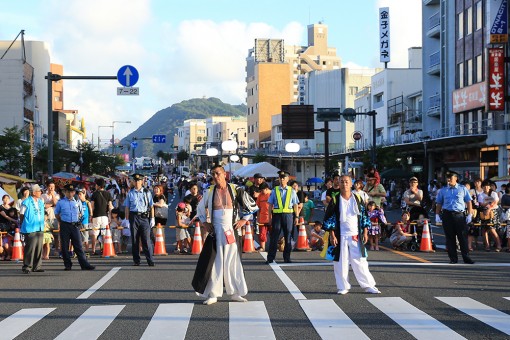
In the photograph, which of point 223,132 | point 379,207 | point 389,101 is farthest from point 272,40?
point 379,207

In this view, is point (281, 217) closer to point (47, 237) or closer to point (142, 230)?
point (142, 230)

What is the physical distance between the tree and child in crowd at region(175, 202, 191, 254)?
29890 millimetres

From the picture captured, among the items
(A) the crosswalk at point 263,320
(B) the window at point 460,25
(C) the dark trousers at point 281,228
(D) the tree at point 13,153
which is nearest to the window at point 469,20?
(B) the window at point 460,25

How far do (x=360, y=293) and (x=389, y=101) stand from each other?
61.1 metres

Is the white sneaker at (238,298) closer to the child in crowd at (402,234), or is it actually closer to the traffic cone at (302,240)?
the traffic cone at (302,240)

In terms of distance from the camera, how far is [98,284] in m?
12.5

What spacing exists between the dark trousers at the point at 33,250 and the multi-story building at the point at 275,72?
98262 millimetres

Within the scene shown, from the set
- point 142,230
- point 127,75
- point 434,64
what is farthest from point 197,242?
point 434,64

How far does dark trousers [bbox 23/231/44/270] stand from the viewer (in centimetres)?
1434

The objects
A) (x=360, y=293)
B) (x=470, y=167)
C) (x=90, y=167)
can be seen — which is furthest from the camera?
(x=90, y=167)

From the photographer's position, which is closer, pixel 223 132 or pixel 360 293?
pixel 360 293

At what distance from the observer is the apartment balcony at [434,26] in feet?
177

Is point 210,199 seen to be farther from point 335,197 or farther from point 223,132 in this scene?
point 223,132

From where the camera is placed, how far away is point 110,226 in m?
18.4
